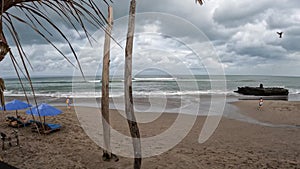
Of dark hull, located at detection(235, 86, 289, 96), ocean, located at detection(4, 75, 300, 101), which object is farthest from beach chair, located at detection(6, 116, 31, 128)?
dark hull, located at detection(235, 86, 289, 96)

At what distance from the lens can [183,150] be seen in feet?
26.3

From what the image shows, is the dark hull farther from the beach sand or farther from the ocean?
the beach sand

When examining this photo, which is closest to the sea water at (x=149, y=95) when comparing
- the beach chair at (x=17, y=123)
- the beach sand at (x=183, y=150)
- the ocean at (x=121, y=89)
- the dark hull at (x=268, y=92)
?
the ocean at (x=121, y=89)

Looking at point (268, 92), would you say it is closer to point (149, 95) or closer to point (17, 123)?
point (149, 95)

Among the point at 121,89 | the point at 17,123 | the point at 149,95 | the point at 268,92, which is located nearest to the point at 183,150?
the point at 17,123

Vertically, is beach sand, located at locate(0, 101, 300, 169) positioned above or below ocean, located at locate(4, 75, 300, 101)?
below

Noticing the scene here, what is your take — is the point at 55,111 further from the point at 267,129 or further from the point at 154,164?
the point at 267,129

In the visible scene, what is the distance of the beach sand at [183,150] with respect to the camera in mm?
6527

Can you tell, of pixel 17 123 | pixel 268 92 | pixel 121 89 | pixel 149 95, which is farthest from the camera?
pixel 121 89

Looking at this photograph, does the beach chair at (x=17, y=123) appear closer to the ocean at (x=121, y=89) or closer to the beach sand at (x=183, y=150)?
the beach sand at (x=183, y=150)

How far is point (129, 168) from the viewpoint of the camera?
6.09m

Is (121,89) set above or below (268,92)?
below

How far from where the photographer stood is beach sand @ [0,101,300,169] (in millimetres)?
6527

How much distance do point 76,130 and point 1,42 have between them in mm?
10246
